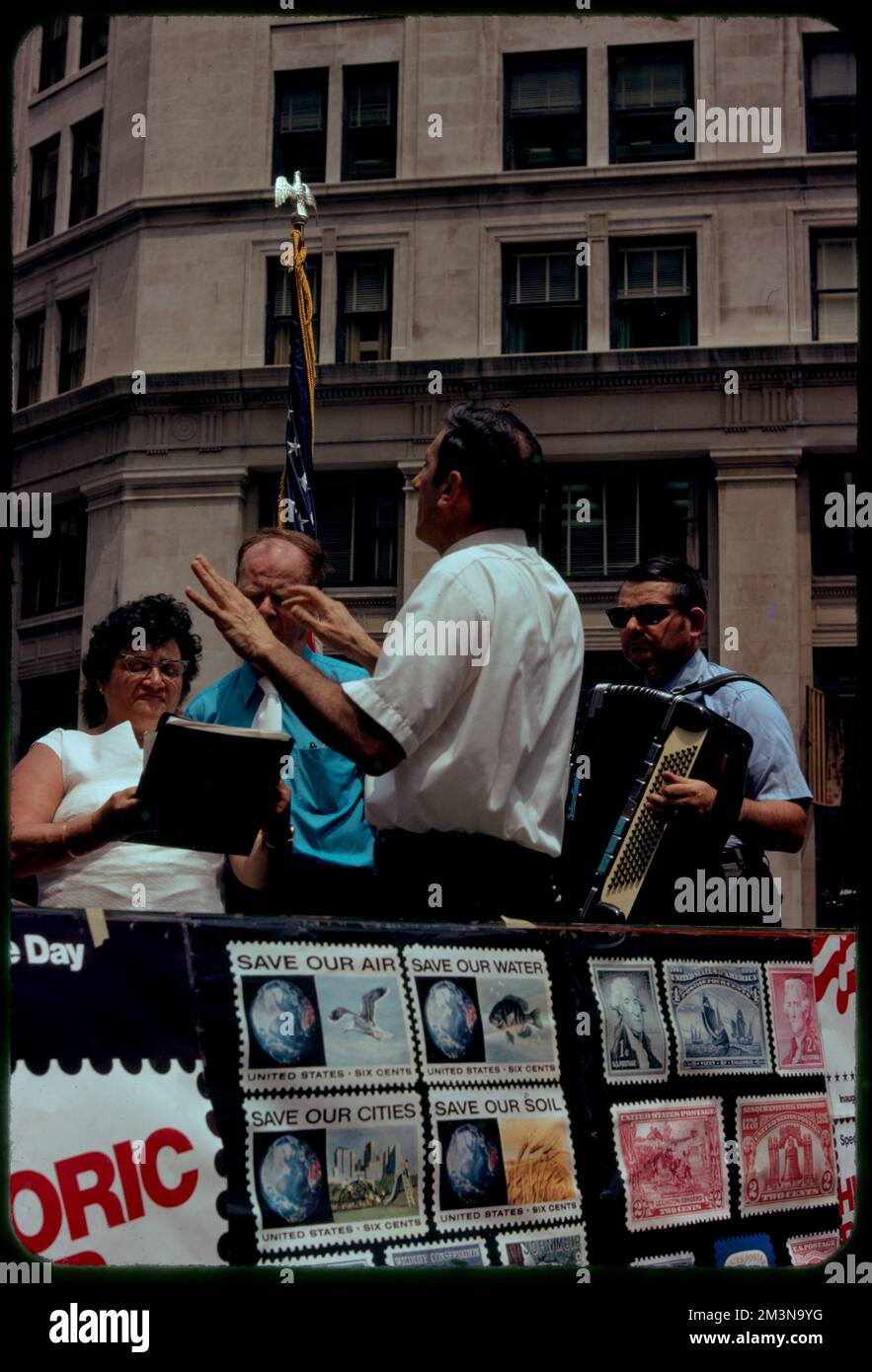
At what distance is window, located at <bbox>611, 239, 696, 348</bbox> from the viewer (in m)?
12.5

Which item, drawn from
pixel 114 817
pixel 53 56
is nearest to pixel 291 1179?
pixel 114 817

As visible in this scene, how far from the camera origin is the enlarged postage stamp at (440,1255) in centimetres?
246

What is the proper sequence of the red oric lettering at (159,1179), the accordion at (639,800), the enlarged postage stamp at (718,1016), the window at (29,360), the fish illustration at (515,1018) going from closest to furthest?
the red oric lettering at (159,1179) < the fish illustration at (515,1018) < the enlarged postage stamp at (718,1016) < the accordion at (639,800) < the window at (29,360)

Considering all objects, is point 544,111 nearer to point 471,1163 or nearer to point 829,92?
point 829,92

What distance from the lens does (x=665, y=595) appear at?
16.4ft

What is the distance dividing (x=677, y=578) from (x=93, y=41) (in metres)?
6.93

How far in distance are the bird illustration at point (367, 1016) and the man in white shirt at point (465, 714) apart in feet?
1.34

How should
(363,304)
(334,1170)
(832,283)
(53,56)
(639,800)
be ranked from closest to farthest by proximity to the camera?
(334,1170), (639,800), (53,56), (832,283), (363,304)

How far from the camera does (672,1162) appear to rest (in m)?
2.90

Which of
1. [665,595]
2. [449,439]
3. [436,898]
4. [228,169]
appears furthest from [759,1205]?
[228,169]

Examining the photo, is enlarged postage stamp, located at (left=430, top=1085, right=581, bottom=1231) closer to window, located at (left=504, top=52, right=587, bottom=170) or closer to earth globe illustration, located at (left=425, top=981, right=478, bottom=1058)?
earth globe illustration, located at (left=425, top=981, right=478, bottom=1058)

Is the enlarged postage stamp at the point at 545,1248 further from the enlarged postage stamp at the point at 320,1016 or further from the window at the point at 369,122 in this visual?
the window at the point at 369,122

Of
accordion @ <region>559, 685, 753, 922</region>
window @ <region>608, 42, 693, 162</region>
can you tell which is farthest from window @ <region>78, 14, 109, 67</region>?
accordion @ <region>559, 685, 753, 922</region>

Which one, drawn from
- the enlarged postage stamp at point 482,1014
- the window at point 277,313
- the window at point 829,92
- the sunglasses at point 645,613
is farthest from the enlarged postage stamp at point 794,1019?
the window at point 277,313
